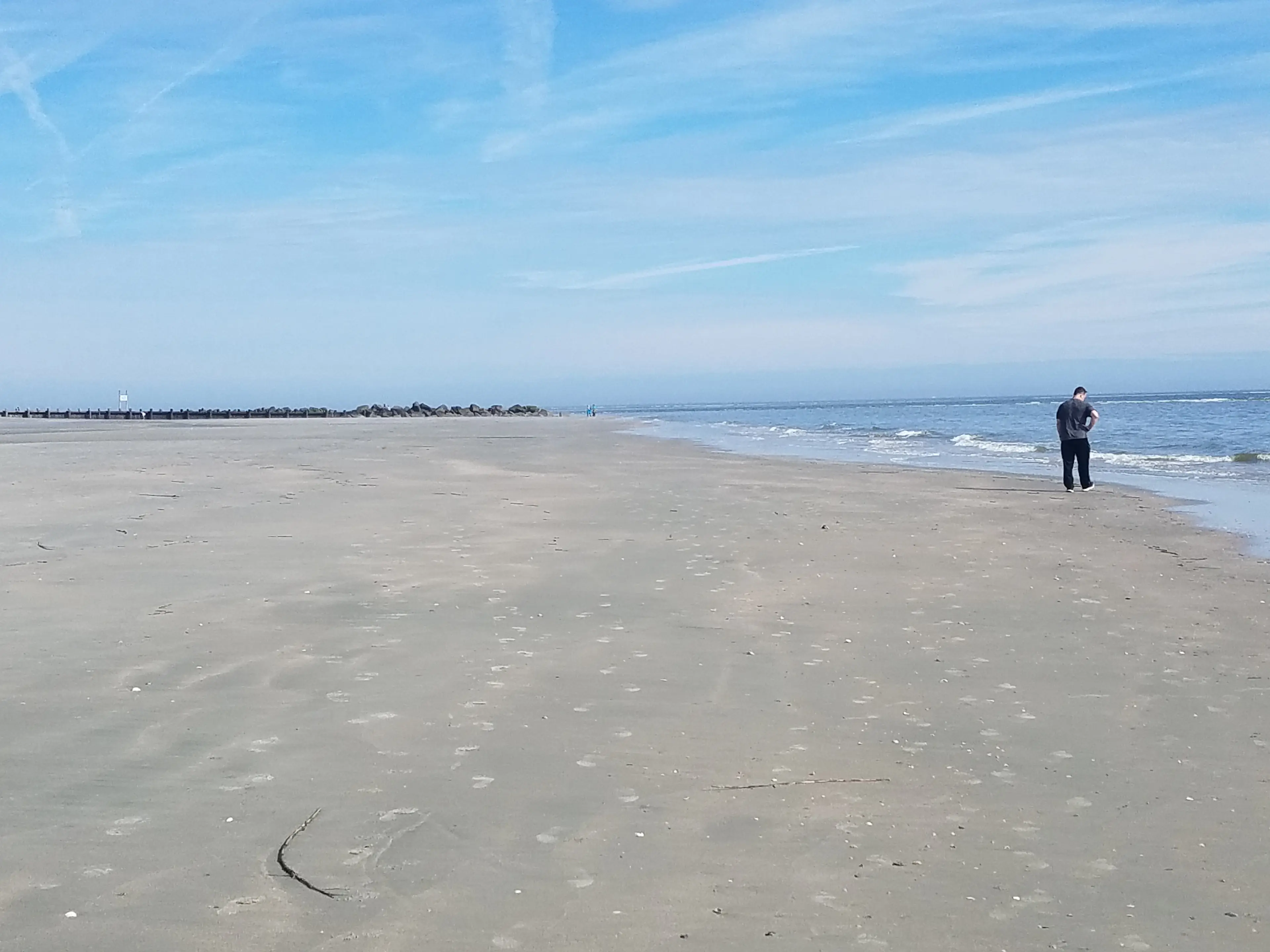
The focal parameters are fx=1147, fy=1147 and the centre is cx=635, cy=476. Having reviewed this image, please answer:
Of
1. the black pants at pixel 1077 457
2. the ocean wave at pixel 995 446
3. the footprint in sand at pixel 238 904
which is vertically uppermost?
the black pants at pixel 1077 457

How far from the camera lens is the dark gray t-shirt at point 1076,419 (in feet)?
62.6

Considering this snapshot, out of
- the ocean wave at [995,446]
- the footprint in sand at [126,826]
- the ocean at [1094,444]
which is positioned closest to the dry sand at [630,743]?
the footprint in sand at [126,826]

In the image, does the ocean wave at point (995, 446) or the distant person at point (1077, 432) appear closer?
the distant person at point (1077, 432)

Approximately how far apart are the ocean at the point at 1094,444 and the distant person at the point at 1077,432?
1.33 metres

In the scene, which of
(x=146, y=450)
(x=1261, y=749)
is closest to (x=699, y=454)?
(x=146, y=450)

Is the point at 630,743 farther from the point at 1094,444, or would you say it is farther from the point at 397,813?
the point at 1094,444

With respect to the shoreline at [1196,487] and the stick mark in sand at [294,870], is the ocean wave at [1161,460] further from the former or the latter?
the stick mark in sand at [294,870]

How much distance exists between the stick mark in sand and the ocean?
10109 millimetres

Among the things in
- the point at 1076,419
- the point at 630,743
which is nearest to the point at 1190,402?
the point at 1076,419

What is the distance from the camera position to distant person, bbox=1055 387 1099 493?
62.4ft

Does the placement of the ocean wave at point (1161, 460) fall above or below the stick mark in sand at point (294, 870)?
below

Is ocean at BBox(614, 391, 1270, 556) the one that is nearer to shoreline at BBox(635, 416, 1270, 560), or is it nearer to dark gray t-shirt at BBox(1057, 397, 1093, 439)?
shoreline at BBox(635, 416, 1270, 560)

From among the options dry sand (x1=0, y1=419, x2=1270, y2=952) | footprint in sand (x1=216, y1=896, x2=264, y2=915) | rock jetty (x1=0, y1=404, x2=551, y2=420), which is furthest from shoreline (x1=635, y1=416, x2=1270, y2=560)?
rock jetty (x1=0, y1=404, x2=551, y2=420)

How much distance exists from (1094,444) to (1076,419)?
57.6 ft
